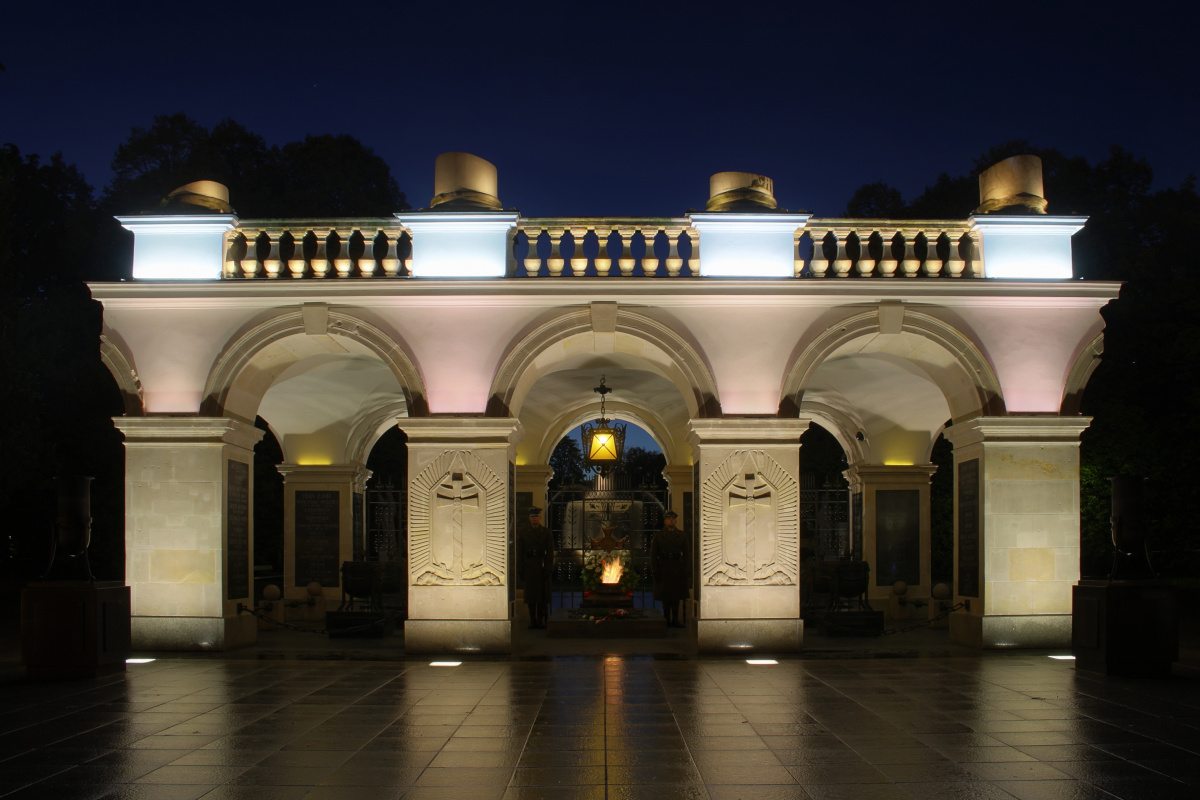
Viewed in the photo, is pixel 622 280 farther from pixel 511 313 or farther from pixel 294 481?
pixel 294 481

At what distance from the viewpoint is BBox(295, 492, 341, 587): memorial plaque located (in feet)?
50.9

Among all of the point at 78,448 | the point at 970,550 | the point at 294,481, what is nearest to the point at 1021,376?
the point at 970,550

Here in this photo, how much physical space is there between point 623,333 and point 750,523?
2.60m

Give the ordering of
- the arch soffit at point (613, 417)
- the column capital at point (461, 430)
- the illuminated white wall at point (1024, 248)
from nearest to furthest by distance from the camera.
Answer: the column capital at point (461, 430)
the illuminated white wall at point (1024, 248)
the arch soffit at point (613, 417)

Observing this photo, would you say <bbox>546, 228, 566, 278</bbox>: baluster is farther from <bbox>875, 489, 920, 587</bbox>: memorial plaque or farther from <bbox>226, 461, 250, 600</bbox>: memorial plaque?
<bbox>875, 489, 920, 587</bbox>: memorial plaque

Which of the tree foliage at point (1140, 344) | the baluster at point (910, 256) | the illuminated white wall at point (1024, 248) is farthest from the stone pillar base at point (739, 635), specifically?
the tree foliage at point (1140, 344)

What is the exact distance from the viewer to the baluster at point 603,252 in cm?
1130

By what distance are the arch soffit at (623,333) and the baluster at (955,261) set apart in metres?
3.14

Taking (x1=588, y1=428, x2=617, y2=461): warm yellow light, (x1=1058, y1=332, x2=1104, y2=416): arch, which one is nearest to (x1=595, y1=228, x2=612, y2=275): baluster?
(x1=588, y1=428, x2=617, y2=461): warm yellow light

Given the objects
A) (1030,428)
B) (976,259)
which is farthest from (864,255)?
(1030,428)

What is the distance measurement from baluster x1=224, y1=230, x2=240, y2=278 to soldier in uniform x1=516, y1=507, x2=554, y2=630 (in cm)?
520

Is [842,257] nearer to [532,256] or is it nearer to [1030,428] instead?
[1030,428]

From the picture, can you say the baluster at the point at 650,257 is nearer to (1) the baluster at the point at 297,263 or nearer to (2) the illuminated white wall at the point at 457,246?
(2) the illuminated white wall at the point at 457,246

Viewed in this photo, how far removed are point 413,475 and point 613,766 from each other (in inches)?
228
